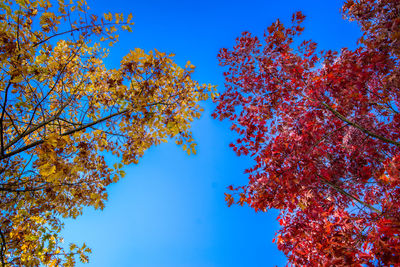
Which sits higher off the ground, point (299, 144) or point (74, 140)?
point (74, 140)

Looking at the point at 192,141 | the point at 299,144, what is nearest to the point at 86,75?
the point at 192,141

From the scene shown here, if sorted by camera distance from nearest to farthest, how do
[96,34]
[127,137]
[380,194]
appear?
1. [96,34]
2. [127,137]
3. [380,194]

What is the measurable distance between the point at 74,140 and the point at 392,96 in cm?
842

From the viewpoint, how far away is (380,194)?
569 centimetres

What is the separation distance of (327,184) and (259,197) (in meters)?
2.34

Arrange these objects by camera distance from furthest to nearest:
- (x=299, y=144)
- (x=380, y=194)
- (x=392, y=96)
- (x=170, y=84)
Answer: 1. (x=380, y=194)
2. (x=392, y=96)
3. (x=170, y=84)
4. (x=299, y=144)

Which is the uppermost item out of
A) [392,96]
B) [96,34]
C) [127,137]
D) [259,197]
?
[392,96]

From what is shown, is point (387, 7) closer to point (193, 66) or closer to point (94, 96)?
point (193, 66)

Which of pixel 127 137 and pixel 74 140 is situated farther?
pixel 74 140

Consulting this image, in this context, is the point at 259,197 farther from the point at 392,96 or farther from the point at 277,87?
the point at 392,96

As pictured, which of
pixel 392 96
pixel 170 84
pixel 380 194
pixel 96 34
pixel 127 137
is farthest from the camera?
pixel 380 194

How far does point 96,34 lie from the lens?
3.64 meters

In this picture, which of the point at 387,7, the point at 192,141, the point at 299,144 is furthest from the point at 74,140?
the point at 387,7

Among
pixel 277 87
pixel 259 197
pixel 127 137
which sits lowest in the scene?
pixel 259 197
